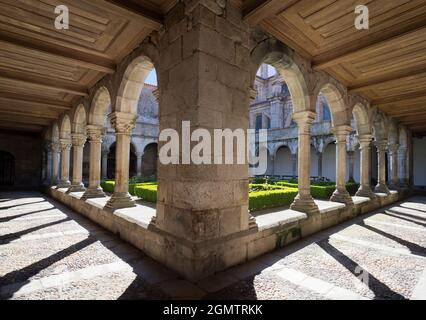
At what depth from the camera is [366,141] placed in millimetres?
8070

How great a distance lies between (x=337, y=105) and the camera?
6473mm

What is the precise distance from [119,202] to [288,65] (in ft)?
14.4

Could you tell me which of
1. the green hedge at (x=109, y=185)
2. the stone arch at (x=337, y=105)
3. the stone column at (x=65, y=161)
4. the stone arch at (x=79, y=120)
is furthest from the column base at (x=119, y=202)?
the stone column at (x=65, y=161)

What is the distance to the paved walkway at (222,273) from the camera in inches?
95.9

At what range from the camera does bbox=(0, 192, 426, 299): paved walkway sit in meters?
2.44

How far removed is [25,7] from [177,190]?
334cm

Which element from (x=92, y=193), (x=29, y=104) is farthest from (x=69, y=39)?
(x=29, y=104)

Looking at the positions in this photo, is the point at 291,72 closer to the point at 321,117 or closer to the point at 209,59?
the point at 209,59

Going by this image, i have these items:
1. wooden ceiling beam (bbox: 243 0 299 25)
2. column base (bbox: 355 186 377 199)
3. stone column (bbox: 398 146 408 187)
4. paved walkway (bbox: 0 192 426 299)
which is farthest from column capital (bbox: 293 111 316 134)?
stone column (bbox: 398 146 408 187)

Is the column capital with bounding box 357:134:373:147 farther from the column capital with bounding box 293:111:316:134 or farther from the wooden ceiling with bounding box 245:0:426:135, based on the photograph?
the column capital with bounding box 293:111:316:134

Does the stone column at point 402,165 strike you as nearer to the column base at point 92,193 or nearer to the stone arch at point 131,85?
the stone arch at point 131,85

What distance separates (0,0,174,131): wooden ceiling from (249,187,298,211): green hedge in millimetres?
3986

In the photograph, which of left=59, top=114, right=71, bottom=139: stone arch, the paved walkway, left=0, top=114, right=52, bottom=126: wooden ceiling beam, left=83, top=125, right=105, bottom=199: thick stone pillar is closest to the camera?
the paved walkway
